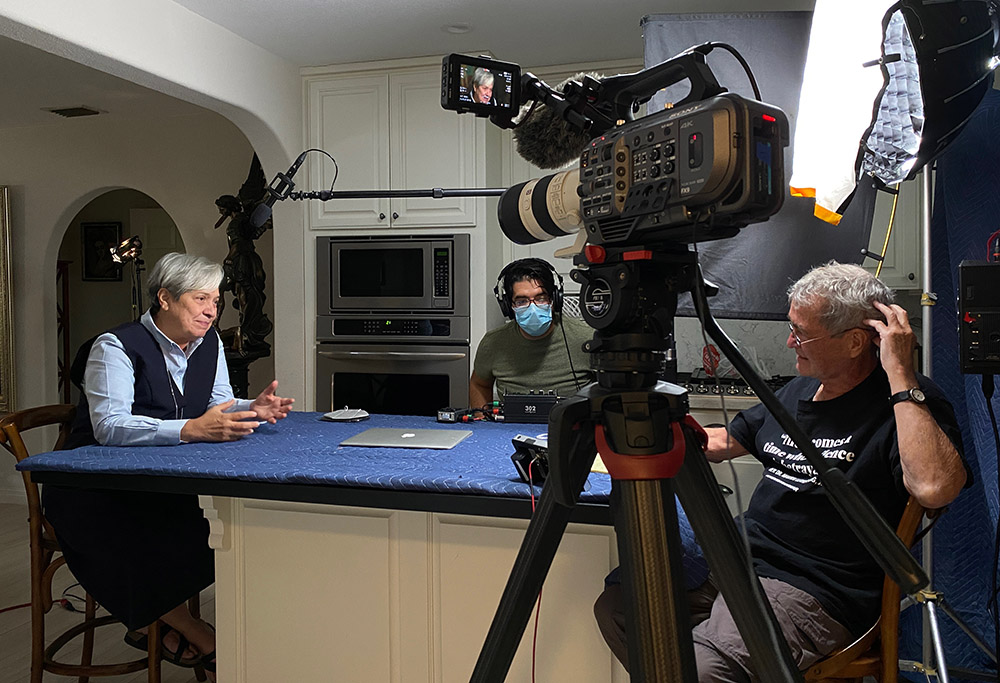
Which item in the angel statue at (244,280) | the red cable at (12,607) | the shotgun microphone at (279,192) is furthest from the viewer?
the angel statue at (244,280)

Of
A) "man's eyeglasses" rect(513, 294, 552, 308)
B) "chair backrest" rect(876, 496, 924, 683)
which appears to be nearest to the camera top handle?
"chair backrest" rect(876, 496, 924, 683)

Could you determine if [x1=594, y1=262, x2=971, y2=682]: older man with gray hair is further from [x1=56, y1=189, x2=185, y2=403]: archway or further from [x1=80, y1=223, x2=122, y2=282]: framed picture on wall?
[x1=80, y1=223, x2=122, y2=282]: framed picture on wall

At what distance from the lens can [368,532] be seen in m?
1.68

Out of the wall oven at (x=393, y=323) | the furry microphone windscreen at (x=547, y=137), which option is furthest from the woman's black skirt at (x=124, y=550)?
the wall oven at (x=393, y=323)

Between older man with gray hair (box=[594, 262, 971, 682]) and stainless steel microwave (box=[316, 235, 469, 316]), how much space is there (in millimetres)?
2105

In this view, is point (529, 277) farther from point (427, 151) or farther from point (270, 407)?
point (427, 151)

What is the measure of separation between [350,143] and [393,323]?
920 millimetres

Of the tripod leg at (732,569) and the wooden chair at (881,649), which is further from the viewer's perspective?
the wooden chair at (881,649)

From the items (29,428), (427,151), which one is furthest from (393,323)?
(29,428)

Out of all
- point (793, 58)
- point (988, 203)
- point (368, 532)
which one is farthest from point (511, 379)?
point (988, 203)

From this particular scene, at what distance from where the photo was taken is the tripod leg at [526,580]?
0.99m

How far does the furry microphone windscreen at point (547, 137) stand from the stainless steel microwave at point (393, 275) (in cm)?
218

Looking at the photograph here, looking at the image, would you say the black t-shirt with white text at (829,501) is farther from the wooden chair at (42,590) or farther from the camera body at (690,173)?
the wooden chair at (42,590)

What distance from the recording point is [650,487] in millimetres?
906
